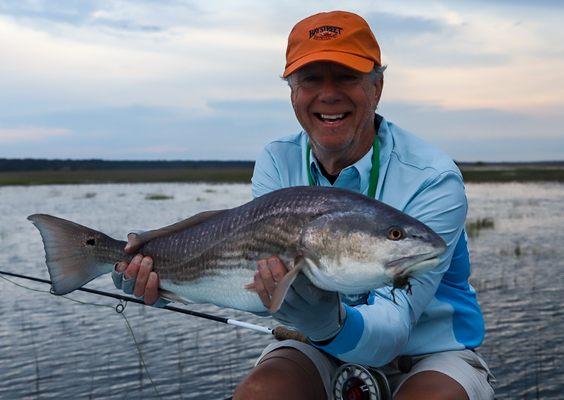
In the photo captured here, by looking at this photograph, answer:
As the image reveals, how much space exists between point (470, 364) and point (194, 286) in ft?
5.86

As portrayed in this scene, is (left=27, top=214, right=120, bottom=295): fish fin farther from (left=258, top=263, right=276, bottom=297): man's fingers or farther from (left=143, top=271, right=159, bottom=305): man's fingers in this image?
(left=258, top=263, right=276, bottom=297): man's fingers

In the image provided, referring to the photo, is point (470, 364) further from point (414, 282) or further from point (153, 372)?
point (153, 372)

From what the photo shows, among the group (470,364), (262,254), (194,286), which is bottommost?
(470,364)

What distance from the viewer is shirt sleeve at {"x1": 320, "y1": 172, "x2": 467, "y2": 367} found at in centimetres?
374

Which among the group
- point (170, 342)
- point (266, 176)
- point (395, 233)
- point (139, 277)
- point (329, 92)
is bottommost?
point (170, 342)

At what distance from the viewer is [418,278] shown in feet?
12.8

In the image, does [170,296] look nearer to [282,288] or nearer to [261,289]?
[261,289]

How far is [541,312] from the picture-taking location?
12.6m

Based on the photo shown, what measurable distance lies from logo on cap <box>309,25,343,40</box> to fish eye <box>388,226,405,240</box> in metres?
1.40

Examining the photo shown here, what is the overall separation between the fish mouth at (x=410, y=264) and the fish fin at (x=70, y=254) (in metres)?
1.97

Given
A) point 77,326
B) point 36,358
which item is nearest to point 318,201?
point 36,358

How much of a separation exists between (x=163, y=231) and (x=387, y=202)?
141 cm

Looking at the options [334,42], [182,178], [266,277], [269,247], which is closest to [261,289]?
[266,277]

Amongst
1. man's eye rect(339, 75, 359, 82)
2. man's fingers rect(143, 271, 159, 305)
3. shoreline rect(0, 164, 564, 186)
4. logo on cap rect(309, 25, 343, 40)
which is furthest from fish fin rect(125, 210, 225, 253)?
shoreline rect(0, 164, 564, 186)
